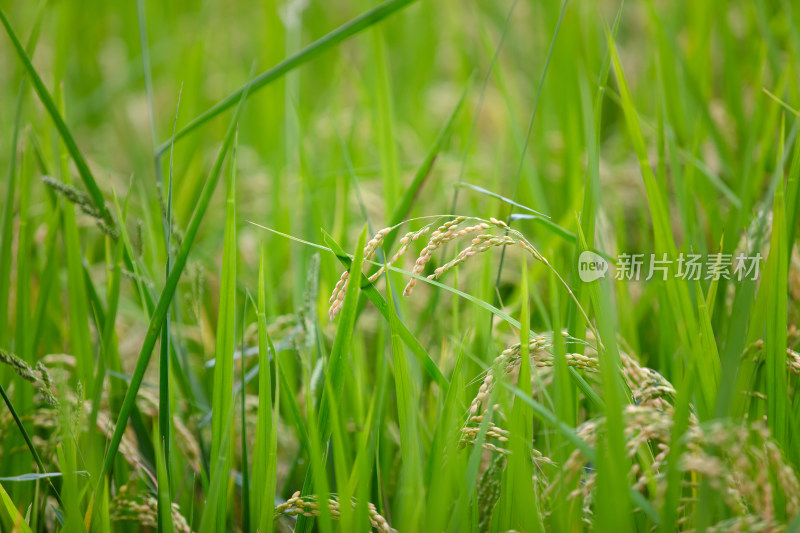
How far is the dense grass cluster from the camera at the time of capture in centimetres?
74

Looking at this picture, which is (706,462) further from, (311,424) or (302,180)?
(302,180)

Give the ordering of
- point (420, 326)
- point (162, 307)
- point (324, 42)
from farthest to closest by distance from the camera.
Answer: point (420, 326)
point (324, 42)
point (162, 307)

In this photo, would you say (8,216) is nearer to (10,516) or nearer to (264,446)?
(10,516)

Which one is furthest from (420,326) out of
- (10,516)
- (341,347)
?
(10,516)

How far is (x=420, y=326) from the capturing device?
1.16 meters

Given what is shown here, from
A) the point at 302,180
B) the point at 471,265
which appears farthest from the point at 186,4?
the point at 471,265

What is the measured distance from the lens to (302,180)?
4.89ft

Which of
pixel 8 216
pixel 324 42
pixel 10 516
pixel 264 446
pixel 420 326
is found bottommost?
pixel 10 516

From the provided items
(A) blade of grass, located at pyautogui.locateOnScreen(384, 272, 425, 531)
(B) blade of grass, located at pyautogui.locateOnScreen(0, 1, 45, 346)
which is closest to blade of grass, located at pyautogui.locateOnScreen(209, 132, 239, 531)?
(A) blade of grass, located at pyautogui.locateOnScreen(384, 272, 425, 531)

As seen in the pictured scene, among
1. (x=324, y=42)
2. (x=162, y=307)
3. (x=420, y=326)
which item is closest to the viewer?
(x=162, y=307)

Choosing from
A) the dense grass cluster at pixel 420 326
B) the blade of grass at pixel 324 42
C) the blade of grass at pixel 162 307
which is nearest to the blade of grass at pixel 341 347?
the dense grass cluster at pixel 420 326

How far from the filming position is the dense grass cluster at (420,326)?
739mm

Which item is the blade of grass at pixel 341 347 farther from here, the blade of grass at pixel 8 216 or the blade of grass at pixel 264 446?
A: the blade of grass at pixel 8 216

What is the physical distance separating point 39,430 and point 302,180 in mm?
804
